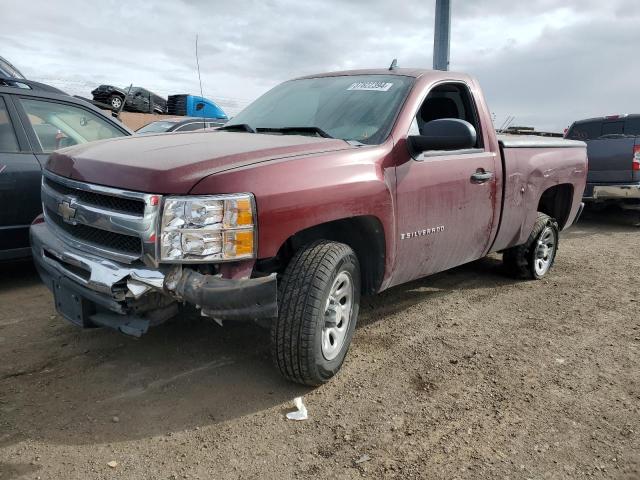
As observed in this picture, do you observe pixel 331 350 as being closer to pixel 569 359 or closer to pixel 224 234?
pixel 224 234

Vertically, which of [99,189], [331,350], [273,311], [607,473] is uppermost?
[99,189]

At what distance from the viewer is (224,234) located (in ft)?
7.64

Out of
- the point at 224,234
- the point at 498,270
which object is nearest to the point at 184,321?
the point at 224,234

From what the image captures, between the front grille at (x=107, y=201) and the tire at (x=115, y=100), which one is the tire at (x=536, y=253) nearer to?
the front grille at (x=107, y=201)

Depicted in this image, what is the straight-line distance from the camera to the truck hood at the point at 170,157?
236 cm

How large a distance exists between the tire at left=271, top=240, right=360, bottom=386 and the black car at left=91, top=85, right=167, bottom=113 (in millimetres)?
15729

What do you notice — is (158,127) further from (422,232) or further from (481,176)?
(422,232)

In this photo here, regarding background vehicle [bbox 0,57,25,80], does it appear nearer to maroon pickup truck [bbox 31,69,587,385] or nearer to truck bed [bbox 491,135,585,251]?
maroon pickup truck [bbox 31,69,587,385]

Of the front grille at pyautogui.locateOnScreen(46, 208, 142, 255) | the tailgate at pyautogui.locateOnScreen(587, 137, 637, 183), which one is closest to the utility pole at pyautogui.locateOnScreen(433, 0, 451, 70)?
the tailgate at pyautogui.locateOnScreen(587, 137, 637, 183)

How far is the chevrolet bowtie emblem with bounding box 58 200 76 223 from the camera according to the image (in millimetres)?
2717

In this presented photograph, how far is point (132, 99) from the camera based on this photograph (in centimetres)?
1816

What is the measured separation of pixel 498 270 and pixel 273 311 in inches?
146

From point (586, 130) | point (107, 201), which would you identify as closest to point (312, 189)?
point (107, 201)

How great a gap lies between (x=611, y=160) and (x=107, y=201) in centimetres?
A: 842
